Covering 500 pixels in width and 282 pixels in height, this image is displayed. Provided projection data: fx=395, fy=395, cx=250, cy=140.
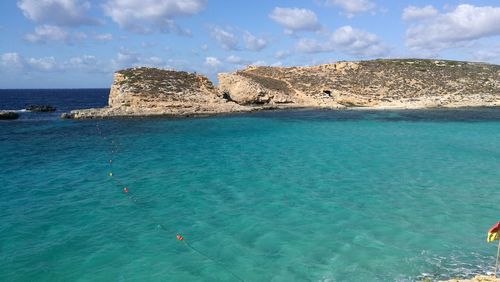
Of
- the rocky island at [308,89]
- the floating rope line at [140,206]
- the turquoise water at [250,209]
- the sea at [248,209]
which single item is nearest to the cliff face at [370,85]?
the rocky island at [308,89]

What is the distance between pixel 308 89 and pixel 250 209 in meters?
49.7

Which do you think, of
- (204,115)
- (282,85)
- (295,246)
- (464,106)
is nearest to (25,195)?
(295,246)

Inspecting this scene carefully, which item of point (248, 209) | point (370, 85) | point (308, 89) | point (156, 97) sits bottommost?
point (248, 209)

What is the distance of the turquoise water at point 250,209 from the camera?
1096cm

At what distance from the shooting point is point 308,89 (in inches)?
2479

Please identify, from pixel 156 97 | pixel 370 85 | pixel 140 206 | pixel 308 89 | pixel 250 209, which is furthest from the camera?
pixel 370 85

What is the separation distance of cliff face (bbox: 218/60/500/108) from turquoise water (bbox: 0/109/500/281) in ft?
95.4

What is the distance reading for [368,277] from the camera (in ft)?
33.4

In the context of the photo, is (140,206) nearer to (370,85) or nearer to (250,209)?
(250,209)

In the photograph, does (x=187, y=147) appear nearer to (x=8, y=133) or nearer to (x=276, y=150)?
(x=276, y=150)

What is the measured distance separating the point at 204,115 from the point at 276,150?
23.7 m

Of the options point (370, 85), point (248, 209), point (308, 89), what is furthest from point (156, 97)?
point (248, 209)

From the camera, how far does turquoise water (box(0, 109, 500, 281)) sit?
1096cm

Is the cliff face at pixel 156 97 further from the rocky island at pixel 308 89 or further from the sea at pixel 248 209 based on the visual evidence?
the sea at pixel 248 209
